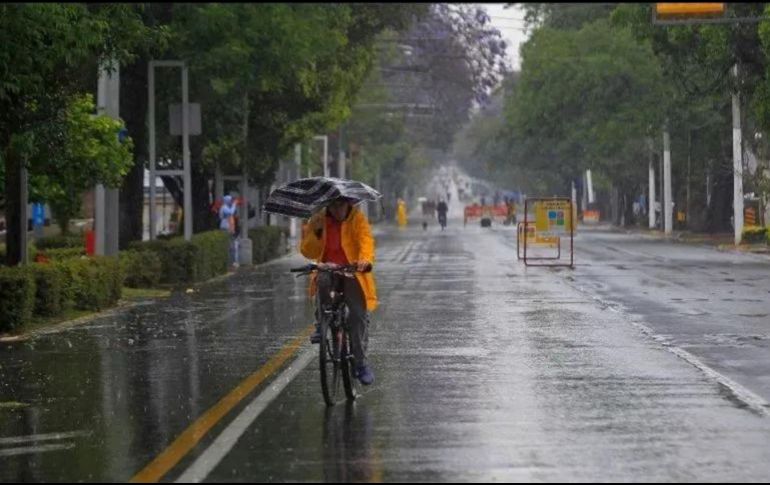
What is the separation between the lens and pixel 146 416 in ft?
41.2

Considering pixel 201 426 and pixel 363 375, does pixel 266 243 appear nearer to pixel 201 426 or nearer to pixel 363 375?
pixel 363 375

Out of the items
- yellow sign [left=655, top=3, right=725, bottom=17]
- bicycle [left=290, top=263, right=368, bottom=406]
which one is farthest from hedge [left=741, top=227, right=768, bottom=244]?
bicycle [left=290, top=263, right=368, bottom=406]

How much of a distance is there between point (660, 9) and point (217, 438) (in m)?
11.1

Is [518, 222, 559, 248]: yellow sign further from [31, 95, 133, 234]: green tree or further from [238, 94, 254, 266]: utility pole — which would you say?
[31, 95, 133, 234]: green tree

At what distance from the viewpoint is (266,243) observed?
46406mm

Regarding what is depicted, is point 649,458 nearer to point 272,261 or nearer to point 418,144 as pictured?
point 272,261

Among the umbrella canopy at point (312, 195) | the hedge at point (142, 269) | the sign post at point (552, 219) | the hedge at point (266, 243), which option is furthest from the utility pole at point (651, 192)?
the umbrella canopy at point (312, 195)

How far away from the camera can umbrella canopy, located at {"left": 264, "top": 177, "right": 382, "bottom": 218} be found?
1309 cm

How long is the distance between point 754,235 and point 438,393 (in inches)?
1646

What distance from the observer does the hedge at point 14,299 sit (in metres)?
20.5

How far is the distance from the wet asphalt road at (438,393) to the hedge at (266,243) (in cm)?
1709

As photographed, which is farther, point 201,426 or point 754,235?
point 754,235

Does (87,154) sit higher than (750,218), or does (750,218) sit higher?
(87,154)

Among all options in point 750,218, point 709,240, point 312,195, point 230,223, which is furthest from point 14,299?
point 750,218
